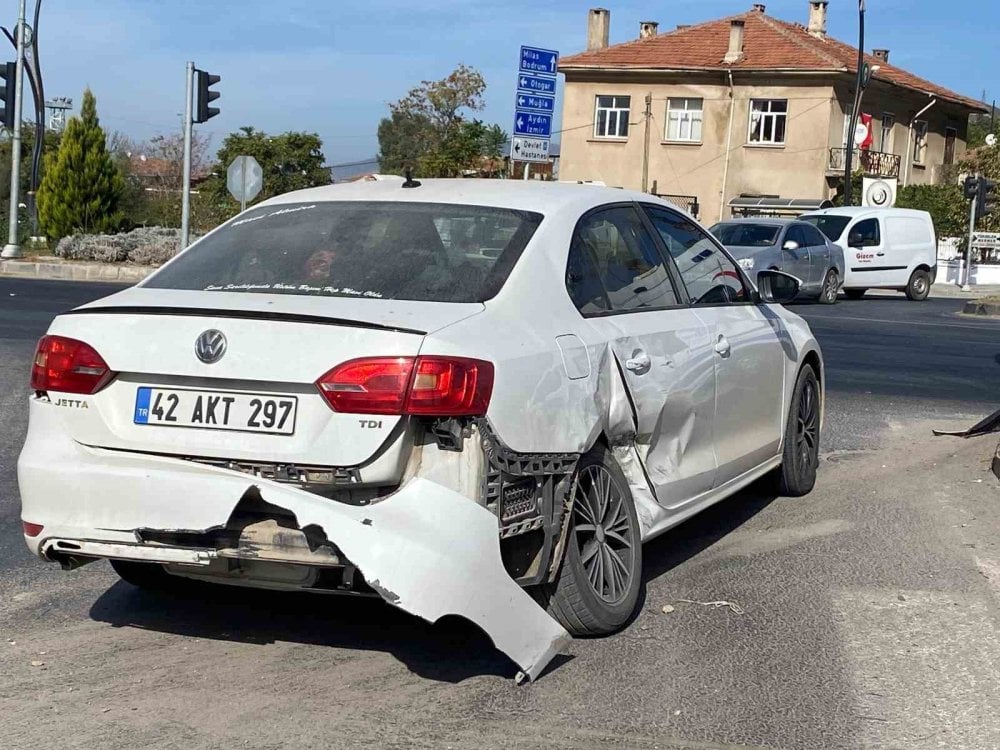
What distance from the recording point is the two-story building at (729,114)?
5241 centimetres

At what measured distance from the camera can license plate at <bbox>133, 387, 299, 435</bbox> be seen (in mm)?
4211

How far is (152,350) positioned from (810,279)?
21599 millimetres

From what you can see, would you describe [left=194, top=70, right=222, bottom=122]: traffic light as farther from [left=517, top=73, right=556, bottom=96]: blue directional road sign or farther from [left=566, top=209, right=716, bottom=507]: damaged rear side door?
[left=566, top=209, right=716, bottom=507]: damaged rear side door

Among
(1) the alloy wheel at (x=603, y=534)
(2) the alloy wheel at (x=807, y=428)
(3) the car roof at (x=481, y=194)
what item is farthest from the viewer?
(2) the alloy wheel at (x=807, y=428)

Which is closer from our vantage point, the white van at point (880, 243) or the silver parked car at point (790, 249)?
the silver parked car at point (790, 249)

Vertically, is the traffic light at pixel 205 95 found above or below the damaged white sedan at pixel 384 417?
above

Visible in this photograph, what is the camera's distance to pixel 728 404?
19.8 feet

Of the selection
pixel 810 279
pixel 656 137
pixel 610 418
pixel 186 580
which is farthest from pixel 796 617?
pixel 656 137

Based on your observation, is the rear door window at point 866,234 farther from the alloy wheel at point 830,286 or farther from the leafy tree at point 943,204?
the leafy tree at point 943,204

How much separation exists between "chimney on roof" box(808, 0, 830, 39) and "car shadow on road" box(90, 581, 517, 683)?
5767 centimetres

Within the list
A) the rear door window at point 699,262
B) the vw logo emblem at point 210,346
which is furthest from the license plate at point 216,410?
the rear door window at point 699,262

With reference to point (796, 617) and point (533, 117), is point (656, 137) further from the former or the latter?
point (796, 617)

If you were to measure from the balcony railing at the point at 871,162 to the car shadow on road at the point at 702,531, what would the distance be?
45858mm

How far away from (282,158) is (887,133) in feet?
81.6
